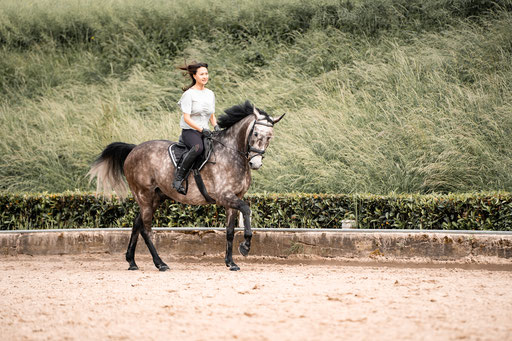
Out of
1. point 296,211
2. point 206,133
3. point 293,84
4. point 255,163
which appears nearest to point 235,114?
point 206,133

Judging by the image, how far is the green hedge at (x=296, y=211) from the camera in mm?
8562

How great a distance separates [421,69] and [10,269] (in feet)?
33.8

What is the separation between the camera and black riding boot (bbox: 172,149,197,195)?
7.56 m

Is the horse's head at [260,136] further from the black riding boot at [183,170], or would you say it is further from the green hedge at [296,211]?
the green hedge at [296,211]

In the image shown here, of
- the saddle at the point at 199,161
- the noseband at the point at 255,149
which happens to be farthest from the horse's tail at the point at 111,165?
the noseband at the point at 255,149

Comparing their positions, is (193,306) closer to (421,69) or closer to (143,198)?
(143,198)

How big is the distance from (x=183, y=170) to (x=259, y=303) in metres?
2.75

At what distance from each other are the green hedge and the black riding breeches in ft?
7.00

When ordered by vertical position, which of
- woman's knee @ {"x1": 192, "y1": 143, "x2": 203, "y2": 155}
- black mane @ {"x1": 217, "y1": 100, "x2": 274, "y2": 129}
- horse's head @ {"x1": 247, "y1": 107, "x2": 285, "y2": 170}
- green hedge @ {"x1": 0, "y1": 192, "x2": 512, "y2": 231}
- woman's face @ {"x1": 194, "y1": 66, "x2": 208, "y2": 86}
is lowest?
green hedge @ {"x1": 0, "y1": 192, "x2": 512, "y2": 231}

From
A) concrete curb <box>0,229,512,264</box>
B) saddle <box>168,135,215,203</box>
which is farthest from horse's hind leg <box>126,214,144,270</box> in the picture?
saddle <box>168,135,215,203</box>

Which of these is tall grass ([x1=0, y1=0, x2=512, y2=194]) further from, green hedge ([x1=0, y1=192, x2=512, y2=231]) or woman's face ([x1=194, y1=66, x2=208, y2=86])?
woman's face ([x1=194, y1=66, x2=208, y2=86])

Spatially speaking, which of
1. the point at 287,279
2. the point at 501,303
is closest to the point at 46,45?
the point at 287,279

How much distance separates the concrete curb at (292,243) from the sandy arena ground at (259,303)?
320 millimetres

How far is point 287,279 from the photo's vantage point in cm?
673
